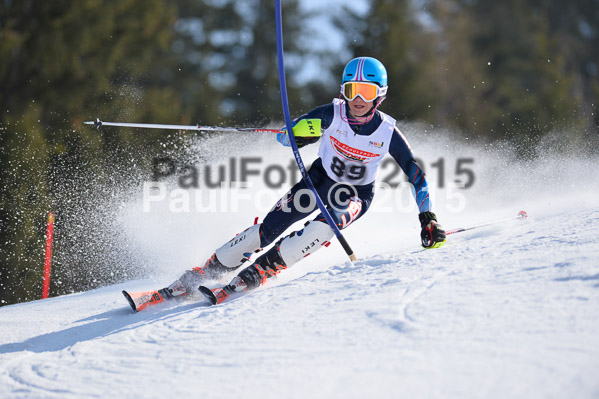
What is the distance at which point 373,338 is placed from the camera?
10.5ft

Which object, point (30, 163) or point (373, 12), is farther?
point (373, 12)

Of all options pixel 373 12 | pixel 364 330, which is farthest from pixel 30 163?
pixel 373 12

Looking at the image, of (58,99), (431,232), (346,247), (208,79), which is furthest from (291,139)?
(208,79)

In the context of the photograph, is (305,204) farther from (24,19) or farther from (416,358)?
(24,19)

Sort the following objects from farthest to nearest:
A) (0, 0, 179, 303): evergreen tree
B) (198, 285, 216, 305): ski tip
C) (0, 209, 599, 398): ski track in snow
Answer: (0, 0, 179, 303): evergreen tree
(198, 285, 216, 305): ski tip
(0, 209, 599, 398): ski track in snow

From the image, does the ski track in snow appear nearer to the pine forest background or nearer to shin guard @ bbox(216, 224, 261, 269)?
shin guard @ bbox(216, 224, 261, 269)

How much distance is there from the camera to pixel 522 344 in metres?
2.87

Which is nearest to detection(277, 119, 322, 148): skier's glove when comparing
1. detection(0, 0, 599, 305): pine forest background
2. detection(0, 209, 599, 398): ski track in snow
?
detection(0, 209, 599, 398): ski track in snow

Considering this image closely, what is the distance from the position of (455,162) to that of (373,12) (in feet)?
32.8

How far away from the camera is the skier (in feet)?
15.8

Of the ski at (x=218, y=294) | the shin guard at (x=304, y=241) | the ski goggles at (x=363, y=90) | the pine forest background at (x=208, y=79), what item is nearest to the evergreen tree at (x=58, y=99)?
the pine forest background at (x=208, y=79)

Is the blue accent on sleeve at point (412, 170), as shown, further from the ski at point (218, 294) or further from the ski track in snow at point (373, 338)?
the ski at point (218, 294)

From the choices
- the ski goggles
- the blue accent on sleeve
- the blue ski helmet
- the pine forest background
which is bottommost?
the blue accent on sleeve

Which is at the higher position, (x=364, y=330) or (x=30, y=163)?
(x=30, y=163)
